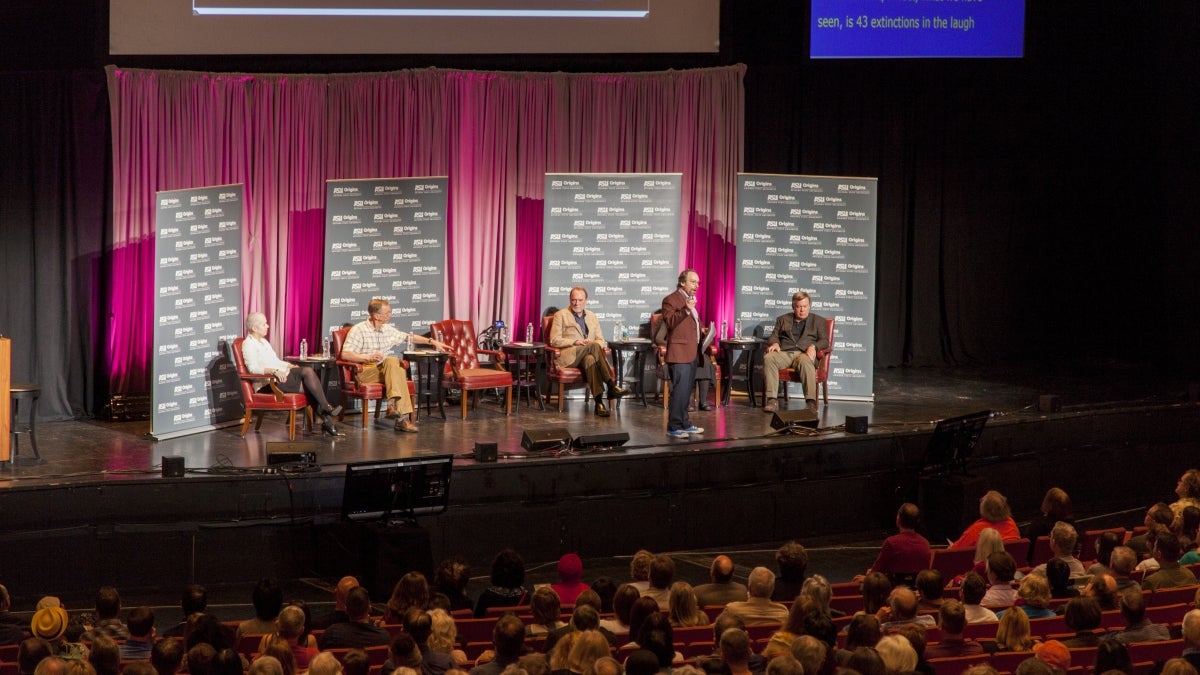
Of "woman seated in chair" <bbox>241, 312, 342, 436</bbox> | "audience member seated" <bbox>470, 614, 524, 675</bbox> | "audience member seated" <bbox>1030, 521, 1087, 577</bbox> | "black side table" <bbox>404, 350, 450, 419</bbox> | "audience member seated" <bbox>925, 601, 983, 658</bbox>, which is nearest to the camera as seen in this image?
"audience member seated" <bbox>470, 614, 524, 675</bbox>

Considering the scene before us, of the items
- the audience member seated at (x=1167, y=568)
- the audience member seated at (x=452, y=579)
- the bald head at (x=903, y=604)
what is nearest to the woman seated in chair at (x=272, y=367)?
the audience member seated at (x=452, y=579)

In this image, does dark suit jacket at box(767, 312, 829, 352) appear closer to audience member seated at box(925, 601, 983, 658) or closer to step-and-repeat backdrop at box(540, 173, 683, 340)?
step-and-repeat backdrop at box(540, 173, 683, 340)

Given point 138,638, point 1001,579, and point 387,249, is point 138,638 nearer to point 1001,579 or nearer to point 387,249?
point 1001,579

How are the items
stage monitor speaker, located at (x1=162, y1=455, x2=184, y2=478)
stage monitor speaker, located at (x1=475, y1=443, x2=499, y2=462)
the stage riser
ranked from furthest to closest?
stage monitor speaker, located at (x1=475, y1=443, x2=499, y2=462) < stage monitor speaker, located at (x1=162, y1=455, x2=184, y2=478) < the stage riser

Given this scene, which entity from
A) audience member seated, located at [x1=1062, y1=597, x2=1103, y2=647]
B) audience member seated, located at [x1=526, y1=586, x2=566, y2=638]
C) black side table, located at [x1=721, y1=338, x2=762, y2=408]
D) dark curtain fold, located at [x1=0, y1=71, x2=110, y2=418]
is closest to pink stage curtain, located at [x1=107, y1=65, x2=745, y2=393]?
dark curtain fold, located at [x1=0, y1=71, x2=110, y2=418]

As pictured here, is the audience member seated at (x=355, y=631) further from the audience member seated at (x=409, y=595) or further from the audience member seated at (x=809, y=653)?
the audience member seated at (x=809, y=653)

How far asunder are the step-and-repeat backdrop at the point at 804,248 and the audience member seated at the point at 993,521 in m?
5.58

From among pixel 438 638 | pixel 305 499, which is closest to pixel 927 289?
pixel 305 499

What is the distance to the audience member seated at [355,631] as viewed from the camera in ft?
19.6

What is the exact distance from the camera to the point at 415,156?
1334 cm

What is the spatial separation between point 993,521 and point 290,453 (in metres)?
4.59

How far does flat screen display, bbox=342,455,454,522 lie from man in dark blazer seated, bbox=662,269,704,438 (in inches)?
110

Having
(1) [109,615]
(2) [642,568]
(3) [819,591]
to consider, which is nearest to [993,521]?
(3) [819,591]

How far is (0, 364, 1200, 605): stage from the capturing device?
9172mm
